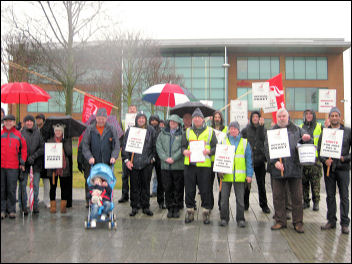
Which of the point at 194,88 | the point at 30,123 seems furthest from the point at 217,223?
the point at 194,88

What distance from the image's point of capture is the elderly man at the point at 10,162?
7320 mm

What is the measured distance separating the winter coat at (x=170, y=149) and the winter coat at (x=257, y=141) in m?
1.72

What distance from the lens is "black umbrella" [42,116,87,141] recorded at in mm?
8269

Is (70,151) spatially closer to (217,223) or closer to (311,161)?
(217,223)

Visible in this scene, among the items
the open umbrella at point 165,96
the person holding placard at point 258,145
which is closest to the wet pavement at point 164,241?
the person holding placard at point 258,145

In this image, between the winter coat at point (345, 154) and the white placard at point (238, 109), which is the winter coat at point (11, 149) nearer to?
the winter coat at point (345, 154)

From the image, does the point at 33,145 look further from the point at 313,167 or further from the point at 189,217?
the point at 313,167

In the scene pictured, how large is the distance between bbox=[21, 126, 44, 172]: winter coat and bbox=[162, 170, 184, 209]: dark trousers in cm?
283

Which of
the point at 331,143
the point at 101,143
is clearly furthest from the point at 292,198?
the point at 101,143

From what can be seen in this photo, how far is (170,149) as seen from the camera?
773cm

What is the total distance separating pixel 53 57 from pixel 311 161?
13.5m

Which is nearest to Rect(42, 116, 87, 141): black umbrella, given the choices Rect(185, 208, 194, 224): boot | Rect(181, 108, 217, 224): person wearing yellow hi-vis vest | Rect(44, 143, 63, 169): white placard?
Rect(44, 143, 63, 169): white placard

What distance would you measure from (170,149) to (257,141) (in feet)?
6.73

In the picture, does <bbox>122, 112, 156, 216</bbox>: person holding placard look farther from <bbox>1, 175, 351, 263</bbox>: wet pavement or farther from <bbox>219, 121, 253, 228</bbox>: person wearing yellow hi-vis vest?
<bbox>219, 121, 253, 228</bbox>: person wearing yellow hi-vis vest
